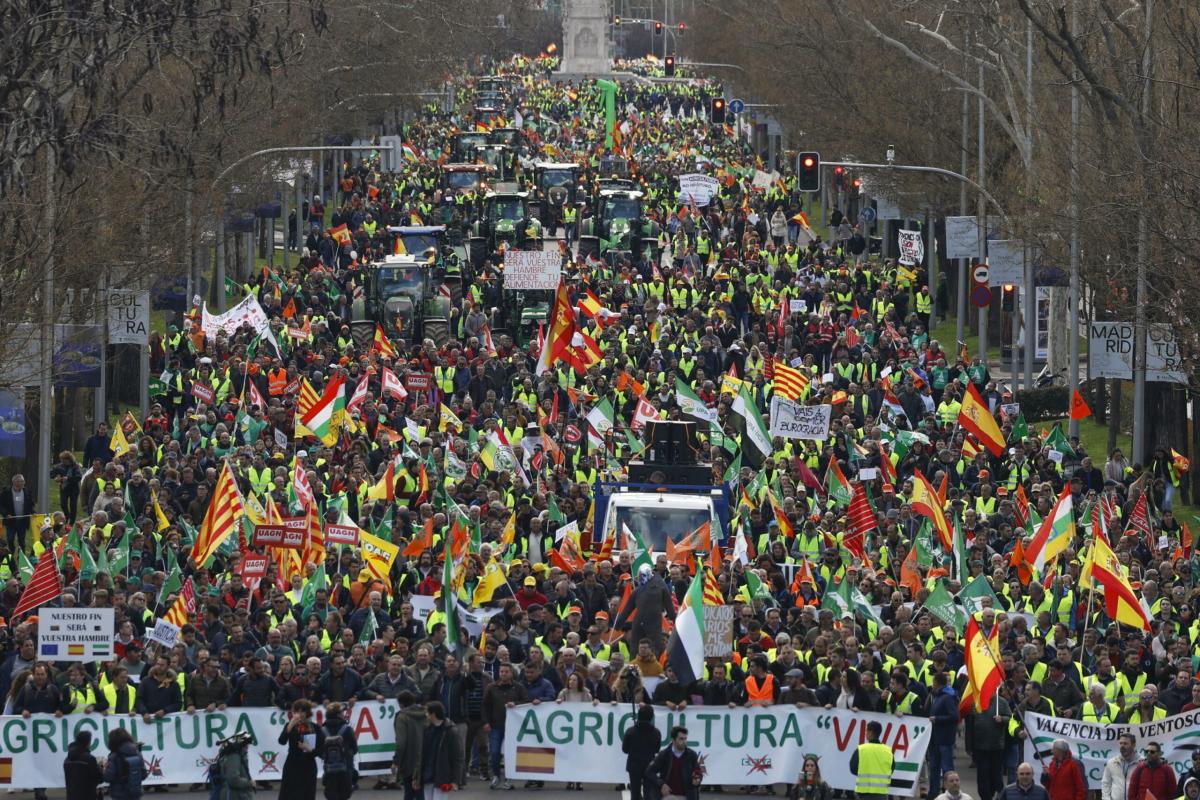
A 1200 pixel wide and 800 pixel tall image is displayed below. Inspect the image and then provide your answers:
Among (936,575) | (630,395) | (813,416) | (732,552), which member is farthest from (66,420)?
(936,575)

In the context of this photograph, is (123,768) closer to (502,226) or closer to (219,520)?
(219,520)

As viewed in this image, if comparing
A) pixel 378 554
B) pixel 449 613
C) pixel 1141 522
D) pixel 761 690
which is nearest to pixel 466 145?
pixel 1141 522

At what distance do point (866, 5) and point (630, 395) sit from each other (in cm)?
3006

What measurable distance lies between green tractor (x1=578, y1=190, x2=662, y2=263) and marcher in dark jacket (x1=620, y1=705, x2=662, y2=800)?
3998cm

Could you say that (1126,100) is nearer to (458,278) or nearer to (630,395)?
(630,395)

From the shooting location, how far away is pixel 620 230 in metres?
64.4

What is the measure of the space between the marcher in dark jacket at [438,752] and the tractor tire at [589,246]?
40743 mm

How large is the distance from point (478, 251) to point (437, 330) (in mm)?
12194

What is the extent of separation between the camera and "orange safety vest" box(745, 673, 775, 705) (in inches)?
895

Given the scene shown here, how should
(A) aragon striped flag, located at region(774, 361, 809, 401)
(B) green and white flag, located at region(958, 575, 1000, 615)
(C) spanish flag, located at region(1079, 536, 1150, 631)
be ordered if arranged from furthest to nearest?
(A) aragon striped flag, located at region(774, 361, 809, 401), (B) green and white flag, located at region(958, 575, 1000, 615), (C) spanish flag, located at region(1079, 536, 1150, 631)

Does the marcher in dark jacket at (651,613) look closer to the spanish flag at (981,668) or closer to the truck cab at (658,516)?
the spanish flag at (981,668)

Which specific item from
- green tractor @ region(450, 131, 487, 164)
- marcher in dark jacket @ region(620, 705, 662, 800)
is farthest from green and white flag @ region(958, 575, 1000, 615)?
green tractor @ region(450, 131, 487, 164)

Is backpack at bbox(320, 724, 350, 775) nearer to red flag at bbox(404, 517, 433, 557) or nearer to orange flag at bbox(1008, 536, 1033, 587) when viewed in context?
red flag at bbox(404, 517, 433, 557)

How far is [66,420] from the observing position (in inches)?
1671
